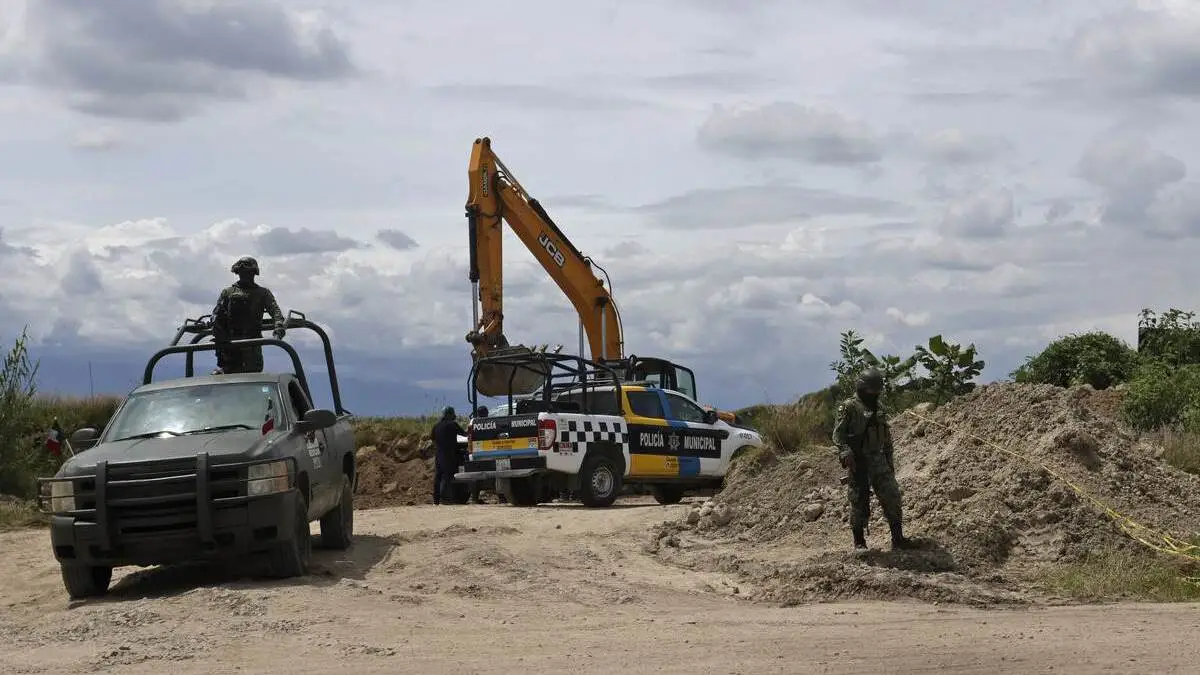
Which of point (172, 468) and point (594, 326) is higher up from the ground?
point (594, 326)

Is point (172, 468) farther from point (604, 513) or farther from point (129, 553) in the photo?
point (604, 513)

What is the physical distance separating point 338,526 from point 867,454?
5272 millimetres

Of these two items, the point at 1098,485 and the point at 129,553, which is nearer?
the point at 129,553

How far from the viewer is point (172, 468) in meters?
11.6

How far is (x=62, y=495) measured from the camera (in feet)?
38.5

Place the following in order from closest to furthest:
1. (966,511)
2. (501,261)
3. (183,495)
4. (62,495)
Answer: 1. (183,495)
2. (62,495)
3. (966,511)
4. (501,261)

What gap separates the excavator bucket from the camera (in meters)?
21.3

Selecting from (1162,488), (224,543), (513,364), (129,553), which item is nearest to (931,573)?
(1162,488)

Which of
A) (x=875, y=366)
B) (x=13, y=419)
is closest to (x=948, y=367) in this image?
(x=875, y=366)

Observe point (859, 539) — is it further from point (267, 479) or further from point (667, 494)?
point (667, 494)

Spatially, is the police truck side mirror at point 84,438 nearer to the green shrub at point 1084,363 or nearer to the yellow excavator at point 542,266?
the yellow excavator at point 542,266

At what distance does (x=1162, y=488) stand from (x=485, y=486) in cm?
969

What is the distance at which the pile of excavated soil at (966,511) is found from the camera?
466 inches

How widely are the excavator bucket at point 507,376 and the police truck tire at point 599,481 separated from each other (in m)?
1.73
